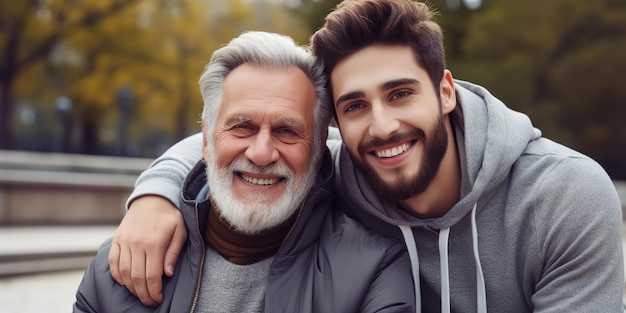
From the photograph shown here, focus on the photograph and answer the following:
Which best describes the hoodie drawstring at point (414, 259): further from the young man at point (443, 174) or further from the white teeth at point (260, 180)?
the white teeth at point (260, 180)

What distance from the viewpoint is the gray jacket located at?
2.72 m

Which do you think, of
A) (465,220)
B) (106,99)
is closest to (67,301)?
(465,220)

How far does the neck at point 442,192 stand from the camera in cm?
296

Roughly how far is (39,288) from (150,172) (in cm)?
495

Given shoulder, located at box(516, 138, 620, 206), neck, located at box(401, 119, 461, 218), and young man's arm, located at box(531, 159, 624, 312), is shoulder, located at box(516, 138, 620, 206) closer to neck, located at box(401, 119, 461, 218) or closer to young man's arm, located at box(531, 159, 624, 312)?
young man's arm, located at box(531, 159, 624, 312)

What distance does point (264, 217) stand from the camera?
2930 millimetres

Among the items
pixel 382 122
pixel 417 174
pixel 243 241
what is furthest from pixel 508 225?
pixel 243 241

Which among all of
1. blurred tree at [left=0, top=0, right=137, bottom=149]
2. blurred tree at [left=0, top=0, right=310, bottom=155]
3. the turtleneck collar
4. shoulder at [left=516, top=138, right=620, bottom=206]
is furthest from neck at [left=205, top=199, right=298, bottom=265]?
blurred tree at [left=0, top=0, right=137, bottom=149]

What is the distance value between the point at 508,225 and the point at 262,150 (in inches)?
42.7

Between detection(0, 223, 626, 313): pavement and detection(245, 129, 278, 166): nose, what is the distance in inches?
174

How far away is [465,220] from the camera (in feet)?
9.62

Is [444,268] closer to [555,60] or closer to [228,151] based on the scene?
[228,151]

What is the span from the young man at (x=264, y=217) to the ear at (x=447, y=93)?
538 mm

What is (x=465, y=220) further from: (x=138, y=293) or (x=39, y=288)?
(x=39, y=288)
